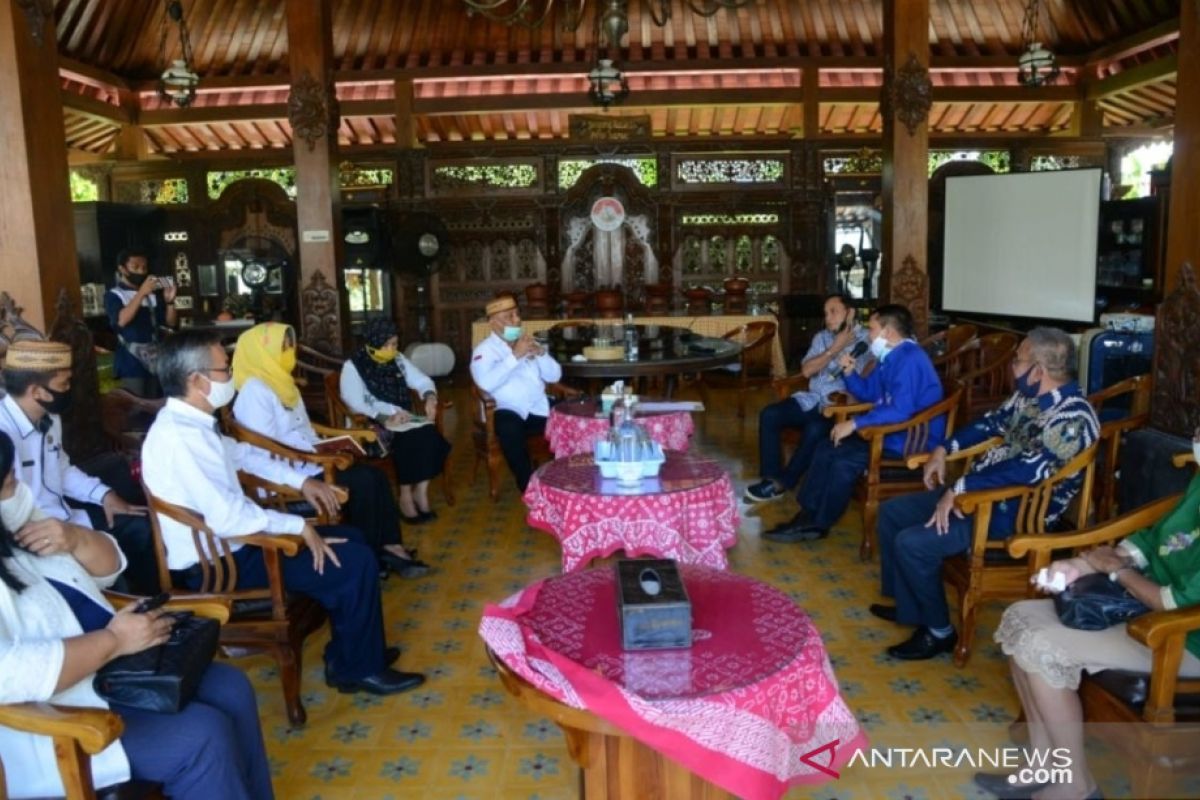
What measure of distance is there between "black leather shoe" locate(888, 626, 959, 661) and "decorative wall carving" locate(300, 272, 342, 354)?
178 inches

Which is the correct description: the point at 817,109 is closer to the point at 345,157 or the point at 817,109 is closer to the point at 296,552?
the point at 345,157

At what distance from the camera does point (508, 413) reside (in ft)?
17.3

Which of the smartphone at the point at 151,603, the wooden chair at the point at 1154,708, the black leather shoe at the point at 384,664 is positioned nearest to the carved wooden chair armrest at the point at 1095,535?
the wooden chair at the point at 1154,708

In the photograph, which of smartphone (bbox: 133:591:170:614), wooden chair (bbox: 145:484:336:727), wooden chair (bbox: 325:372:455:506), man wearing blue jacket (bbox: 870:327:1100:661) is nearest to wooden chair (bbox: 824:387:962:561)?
man wearing blue jacket (bbox: 870:327:1100:661)

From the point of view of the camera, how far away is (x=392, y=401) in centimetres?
506

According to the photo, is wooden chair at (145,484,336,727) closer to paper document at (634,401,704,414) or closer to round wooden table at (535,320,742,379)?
paper document at (634,401,704,414)

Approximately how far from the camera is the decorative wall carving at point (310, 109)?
6.47m

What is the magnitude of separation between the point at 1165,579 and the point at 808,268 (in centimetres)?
847

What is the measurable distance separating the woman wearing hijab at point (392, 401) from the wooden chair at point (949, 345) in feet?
10.0

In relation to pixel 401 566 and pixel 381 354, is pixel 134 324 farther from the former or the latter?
pixel 401 566

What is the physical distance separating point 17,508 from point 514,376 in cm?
326

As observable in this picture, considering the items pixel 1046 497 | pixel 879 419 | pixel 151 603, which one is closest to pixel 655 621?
pixel 151 603

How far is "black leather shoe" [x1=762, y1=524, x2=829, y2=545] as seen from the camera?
15.5 feet

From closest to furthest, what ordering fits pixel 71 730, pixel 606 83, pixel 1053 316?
pixel 71 730 < pixel 1053 316 < pixel 606 83
